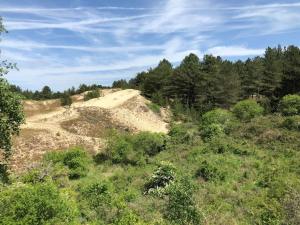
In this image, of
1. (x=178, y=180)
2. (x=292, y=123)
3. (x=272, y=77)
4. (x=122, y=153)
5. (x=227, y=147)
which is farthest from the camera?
(x=272, y=77)

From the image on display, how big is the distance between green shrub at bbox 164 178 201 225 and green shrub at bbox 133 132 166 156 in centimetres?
1600

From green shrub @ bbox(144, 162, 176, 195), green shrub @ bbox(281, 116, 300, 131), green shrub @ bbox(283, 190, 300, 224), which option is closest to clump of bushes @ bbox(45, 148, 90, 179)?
green shrub @ bbox(144, 162, 176, 195)

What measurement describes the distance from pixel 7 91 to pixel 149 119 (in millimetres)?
39748

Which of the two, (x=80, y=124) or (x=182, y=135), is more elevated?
(x=80, y=124)

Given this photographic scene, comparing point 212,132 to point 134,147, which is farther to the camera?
point 212,132

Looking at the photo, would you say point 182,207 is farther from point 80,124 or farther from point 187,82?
point 187,82

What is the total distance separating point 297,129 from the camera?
35.8 metres

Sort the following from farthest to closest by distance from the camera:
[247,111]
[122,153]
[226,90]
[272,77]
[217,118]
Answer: [272,77], [226,90], [247,111], [217,118], [122,153]

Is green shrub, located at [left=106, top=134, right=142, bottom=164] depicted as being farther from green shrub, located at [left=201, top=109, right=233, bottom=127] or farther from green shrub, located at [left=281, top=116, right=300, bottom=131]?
green shrub, located at [left=281, top=116, right=300, bottom=131]

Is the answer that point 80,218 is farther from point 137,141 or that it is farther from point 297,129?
point 297,129

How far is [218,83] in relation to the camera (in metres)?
55.8

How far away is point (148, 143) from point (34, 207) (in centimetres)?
2290

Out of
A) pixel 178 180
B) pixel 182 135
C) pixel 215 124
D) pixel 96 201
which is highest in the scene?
pixel 215 124

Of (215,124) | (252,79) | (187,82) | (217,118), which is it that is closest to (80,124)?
(217,118)
